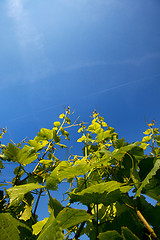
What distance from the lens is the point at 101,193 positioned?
17.0 inches

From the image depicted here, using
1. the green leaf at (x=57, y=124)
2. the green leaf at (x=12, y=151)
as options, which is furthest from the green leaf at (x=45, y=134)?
the green leaf at (x=12, y=151)

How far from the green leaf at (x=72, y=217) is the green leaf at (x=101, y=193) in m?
0.05

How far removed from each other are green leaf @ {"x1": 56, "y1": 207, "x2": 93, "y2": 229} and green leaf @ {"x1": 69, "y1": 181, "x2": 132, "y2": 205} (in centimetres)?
5

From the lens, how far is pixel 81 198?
1.48 feet

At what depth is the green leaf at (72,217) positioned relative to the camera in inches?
15.1

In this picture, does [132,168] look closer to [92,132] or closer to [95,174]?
[95,174]

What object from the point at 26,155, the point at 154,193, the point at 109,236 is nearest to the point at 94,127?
the point at 26,155

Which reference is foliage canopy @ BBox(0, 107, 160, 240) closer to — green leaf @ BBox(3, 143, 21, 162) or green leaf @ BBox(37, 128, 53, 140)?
A: green leaf @ BBox(3, 143, 21, 162)

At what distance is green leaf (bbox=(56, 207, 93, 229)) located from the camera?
384mm

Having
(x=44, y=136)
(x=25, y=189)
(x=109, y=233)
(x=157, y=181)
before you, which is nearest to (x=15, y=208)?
(x=25, y=189)

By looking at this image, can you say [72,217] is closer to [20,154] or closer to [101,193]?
[101,193]

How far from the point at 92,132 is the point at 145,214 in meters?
0.70

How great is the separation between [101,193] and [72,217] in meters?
0.10

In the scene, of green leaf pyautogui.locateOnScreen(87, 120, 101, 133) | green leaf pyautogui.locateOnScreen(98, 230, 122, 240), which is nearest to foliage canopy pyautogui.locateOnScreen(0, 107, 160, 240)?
green leaf pyautogui.locateOnScreen(98, 230, 122, 240)
